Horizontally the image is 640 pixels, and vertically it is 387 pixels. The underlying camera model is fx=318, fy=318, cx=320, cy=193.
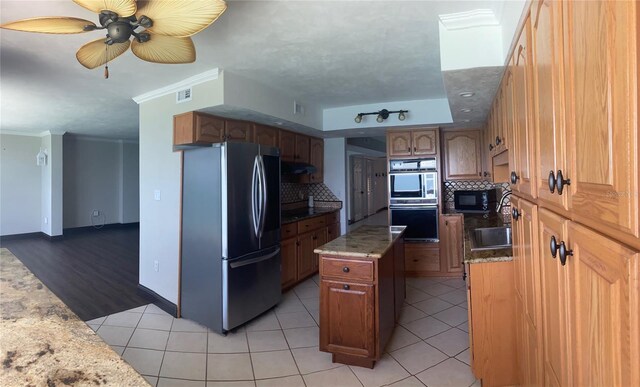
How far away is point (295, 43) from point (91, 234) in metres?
7.53

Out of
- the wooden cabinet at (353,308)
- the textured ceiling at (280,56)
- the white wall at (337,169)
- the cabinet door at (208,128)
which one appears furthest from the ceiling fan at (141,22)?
the white wall at (337,169)

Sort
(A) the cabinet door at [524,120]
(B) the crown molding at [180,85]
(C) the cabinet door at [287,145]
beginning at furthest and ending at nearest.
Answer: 1. (C) the cabinet door at [287,145]
2. (B) the crown molding at [180,85]
3. (A) the cabinet door at [524,120]

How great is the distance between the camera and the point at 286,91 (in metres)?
3.58

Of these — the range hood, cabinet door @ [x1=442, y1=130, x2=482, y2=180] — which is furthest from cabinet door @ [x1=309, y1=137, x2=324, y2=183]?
cabinet door @ [x1=442, y1=130, x2=482, y2=180]

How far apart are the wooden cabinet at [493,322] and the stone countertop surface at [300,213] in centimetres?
223

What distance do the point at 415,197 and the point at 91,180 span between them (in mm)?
7601

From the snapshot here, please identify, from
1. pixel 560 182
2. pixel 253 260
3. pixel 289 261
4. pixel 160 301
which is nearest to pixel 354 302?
pixel 253 260

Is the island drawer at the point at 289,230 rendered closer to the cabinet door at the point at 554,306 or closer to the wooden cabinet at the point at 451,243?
the wooden cabinet at the point at 451,243

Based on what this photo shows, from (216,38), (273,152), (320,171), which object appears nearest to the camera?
(216,38)

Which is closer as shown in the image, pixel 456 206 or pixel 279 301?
pixel 279 301

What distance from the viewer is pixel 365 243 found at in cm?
244

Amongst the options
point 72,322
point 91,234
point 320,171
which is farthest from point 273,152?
point 91,234

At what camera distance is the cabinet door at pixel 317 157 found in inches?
196

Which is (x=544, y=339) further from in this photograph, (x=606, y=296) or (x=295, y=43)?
(x=295, y=43)
